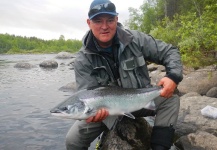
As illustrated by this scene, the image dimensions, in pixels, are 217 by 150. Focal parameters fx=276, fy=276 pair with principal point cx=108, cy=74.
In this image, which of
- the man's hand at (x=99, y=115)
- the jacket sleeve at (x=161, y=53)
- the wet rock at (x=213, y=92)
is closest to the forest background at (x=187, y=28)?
the wet rock at (x=213, y=92)

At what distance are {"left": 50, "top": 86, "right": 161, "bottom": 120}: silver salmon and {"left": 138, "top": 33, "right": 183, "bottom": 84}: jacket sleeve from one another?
441mm

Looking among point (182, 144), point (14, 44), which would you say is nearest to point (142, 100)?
point (182, 144)

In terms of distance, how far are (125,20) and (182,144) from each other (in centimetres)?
4007

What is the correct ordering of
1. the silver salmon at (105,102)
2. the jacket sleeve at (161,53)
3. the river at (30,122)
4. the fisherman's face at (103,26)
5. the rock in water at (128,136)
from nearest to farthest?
the silver salmon at (105,102) → the fisherman's face at (103,26) → the jacket sleeve at (161,53) → the rock in water at (128,136) → the river at (30,122)

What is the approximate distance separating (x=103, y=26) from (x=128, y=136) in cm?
172

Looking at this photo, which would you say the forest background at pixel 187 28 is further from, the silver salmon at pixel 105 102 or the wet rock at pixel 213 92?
the silver salmon at pixel 105 102

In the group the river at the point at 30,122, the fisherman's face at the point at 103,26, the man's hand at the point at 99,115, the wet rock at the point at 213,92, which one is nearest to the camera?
the man's hand at the point at 99,115

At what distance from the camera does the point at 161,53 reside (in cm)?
410

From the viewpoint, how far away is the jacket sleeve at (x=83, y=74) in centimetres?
390

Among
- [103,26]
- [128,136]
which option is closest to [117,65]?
[103,26]

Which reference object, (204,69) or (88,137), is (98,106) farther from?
(204,69)

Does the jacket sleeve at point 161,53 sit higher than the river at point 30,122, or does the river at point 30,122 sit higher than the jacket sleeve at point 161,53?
the jacket sleeve at point 161,53

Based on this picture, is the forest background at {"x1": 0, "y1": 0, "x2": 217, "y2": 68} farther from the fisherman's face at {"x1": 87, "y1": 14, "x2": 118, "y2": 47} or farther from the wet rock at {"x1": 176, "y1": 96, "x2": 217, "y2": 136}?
the fisherman's face at {"x1": 87, "y1": 14, "x2": 118, "y2": 47}

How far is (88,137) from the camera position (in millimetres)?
4059
